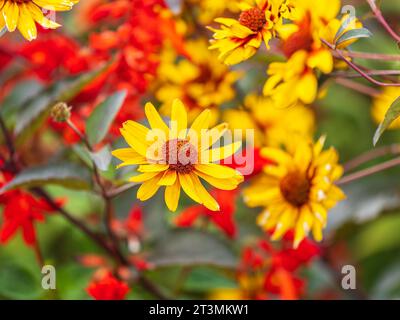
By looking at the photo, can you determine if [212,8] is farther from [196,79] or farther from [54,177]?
[54,177]

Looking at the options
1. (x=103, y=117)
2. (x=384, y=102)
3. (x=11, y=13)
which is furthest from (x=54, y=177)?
(x=384, y=102)

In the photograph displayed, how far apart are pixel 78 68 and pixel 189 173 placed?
0.36 metres

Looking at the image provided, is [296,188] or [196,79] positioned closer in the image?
[296,188]

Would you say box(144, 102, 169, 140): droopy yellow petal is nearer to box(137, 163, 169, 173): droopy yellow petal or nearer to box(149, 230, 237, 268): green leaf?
box(137, 163, 169, 173): droopy yellow petal

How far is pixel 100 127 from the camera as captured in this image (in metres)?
0.71

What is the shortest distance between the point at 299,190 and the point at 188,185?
7.2 inches

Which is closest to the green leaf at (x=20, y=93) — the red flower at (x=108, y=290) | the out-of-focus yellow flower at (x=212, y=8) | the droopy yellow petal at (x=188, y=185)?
the out-of-focus yellow flower at (x=212, y=8)

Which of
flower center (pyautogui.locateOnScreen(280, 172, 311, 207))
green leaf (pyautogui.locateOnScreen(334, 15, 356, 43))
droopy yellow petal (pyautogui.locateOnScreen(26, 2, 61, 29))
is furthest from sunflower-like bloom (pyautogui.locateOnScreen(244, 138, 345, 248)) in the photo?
droopy yellow petal (pyautogui.locateOnScreen(26, 2, 61, 29))

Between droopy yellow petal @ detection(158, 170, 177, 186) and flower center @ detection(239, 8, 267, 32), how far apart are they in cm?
13

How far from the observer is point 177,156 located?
58 cm

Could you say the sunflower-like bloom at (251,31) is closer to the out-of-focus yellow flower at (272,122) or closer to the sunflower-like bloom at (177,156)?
the sunflower-like bloom at (177,156)

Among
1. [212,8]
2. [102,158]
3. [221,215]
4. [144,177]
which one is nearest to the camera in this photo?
[144,177]

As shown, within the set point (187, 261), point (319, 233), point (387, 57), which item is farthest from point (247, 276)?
point (387, 57)
